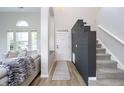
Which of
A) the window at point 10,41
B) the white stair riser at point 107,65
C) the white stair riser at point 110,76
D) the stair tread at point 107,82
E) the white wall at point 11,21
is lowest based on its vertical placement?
the stair tread at point 107,82

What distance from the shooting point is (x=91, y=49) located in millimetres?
4000

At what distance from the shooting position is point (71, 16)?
33.2ft

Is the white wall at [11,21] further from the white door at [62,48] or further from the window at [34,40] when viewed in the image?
the white door at [62,48]

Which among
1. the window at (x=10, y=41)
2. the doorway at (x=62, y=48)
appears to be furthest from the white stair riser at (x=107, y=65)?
the window at (x=10, y=41)

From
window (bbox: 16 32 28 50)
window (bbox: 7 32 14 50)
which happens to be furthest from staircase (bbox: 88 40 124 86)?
window (bbox: 7 32 14 50)

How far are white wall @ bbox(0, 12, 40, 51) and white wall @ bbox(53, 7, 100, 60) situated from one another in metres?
1.47

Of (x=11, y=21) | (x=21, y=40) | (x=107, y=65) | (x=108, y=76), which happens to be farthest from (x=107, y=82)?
(x=11, y=21)

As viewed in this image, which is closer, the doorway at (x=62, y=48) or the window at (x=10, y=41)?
the doorway at (x=62, y=48)

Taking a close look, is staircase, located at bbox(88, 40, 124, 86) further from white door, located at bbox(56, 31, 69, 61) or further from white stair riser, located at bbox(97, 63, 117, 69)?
white door, located at bbox(56, 31, 69, 61)

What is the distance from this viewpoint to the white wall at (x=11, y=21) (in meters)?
10.6

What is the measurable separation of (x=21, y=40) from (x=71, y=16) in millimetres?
3666

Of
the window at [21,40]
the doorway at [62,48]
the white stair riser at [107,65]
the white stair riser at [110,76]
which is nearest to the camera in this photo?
the white stair riser at [110,76]

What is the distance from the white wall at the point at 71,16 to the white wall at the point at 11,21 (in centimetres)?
147
